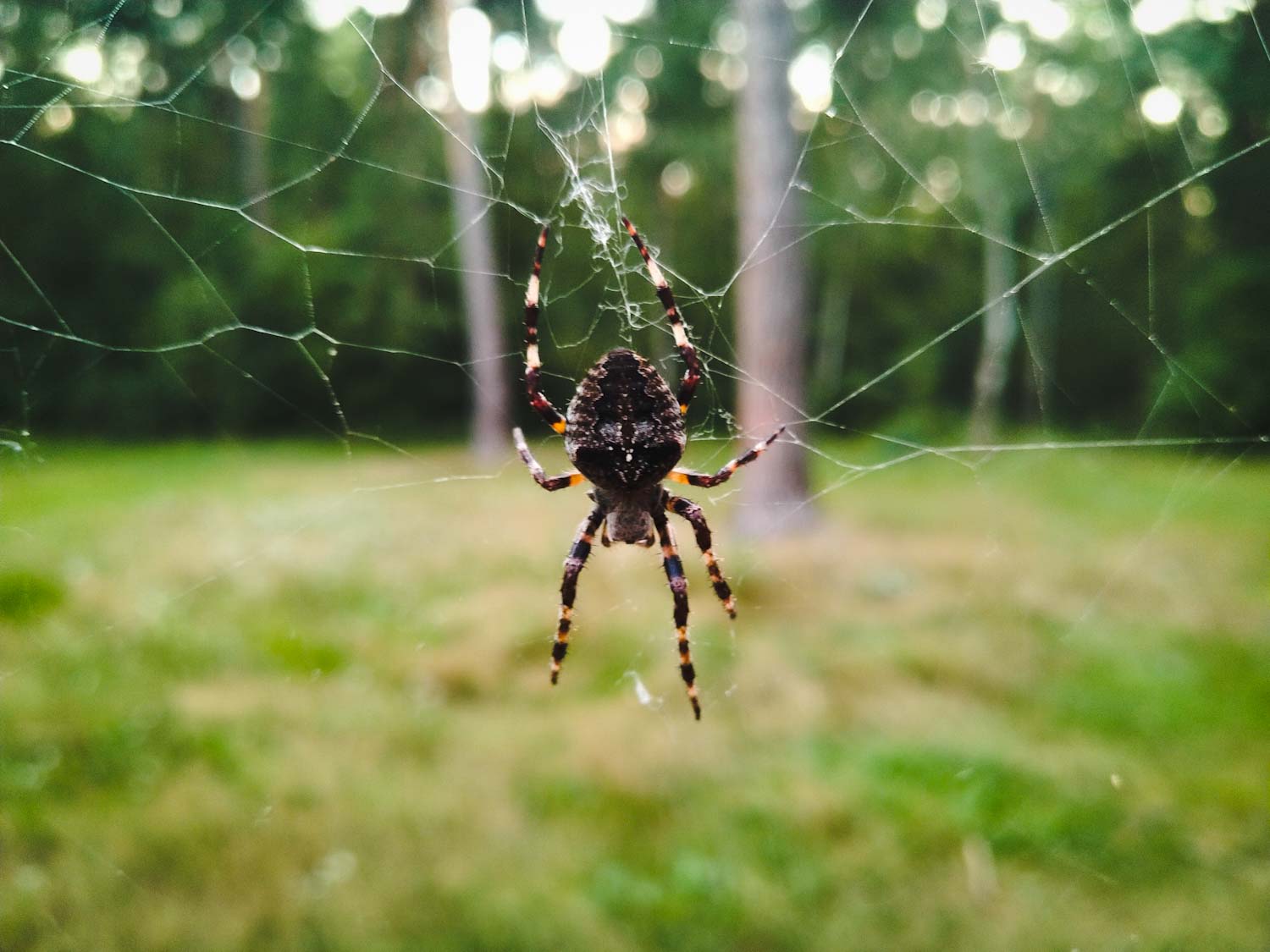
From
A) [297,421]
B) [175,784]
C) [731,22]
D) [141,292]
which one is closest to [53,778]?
[175,784]

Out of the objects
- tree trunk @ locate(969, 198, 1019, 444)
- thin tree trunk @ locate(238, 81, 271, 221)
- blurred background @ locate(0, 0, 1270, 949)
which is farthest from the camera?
tree trunk @ locate(969, 198, 1019, 444)

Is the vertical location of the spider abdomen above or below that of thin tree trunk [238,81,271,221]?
below

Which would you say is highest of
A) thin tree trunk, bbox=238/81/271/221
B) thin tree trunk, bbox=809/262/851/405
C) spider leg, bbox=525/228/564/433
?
thin tree trunk, bbox=238/81/271/221

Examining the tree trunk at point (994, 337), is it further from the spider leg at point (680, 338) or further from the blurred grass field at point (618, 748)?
the spider leg at point (680, 338)

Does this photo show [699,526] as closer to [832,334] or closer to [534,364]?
[534,364]

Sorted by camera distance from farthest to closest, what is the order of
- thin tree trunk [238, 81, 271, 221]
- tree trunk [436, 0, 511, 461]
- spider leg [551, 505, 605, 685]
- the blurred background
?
1. tree trunk [436, 0, 511, 461]
2. thin tree trunk [238, 81, 271, 221]
3. the blurred background
4. spider leg [551, 505, 605, 685]

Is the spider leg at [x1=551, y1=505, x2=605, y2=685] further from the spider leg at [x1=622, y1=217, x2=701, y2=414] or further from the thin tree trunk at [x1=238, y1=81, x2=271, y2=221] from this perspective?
the thin tree trunk at [x1=238, y1=81, x2=271, y2=221]

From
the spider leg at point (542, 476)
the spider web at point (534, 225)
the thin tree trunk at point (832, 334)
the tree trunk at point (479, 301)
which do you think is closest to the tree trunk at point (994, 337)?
the spider web at point (534, 225)

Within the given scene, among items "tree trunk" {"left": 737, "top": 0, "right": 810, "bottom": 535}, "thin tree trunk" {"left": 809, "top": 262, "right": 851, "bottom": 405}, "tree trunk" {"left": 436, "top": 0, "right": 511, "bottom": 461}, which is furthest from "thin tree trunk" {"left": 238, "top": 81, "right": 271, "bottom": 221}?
"thin tree trunk" {"left": 809, "top": 262, "right": 851, "bottom": 405}
